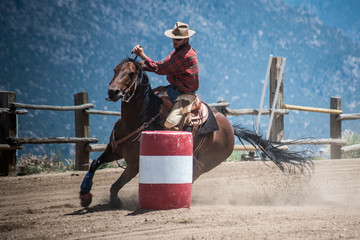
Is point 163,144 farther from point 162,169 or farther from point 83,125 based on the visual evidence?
point 83,125

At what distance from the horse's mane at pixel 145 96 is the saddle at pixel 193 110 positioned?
11 centimetres

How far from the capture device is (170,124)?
5.28 meters

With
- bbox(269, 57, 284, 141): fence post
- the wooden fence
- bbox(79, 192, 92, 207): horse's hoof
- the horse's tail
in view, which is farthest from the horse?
bbox(269, 57, 284, 141): fence post

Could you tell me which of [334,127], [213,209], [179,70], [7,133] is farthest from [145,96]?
[334,127]

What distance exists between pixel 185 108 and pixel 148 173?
131 centimetres

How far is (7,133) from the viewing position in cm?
866

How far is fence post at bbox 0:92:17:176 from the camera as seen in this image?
8578 millimetres

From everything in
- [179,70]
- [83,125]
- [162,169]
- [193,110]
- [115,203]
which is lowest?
[115,203]

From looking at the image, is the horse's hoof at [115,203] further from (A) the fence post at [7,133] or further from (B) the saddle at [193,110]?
(A) the fence post at [7,133]

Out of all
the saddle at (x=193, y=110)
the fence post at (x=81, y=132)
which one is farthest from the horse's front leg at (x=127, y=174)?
the fence post at (x=81, y=132)

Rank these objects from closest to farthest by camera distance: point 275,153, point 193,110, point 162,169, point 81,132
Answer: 1. point 162,169
2. point 193,110
3. point 275,153
4. point 81,132

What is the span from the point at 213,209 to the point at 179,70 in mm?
1757

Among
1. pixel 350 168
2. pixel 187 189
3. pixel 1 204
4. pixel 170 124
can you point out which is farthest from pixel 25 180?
pixel 350 168

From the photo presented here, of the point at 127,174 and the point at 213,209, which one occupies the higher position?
the point at 127,174
